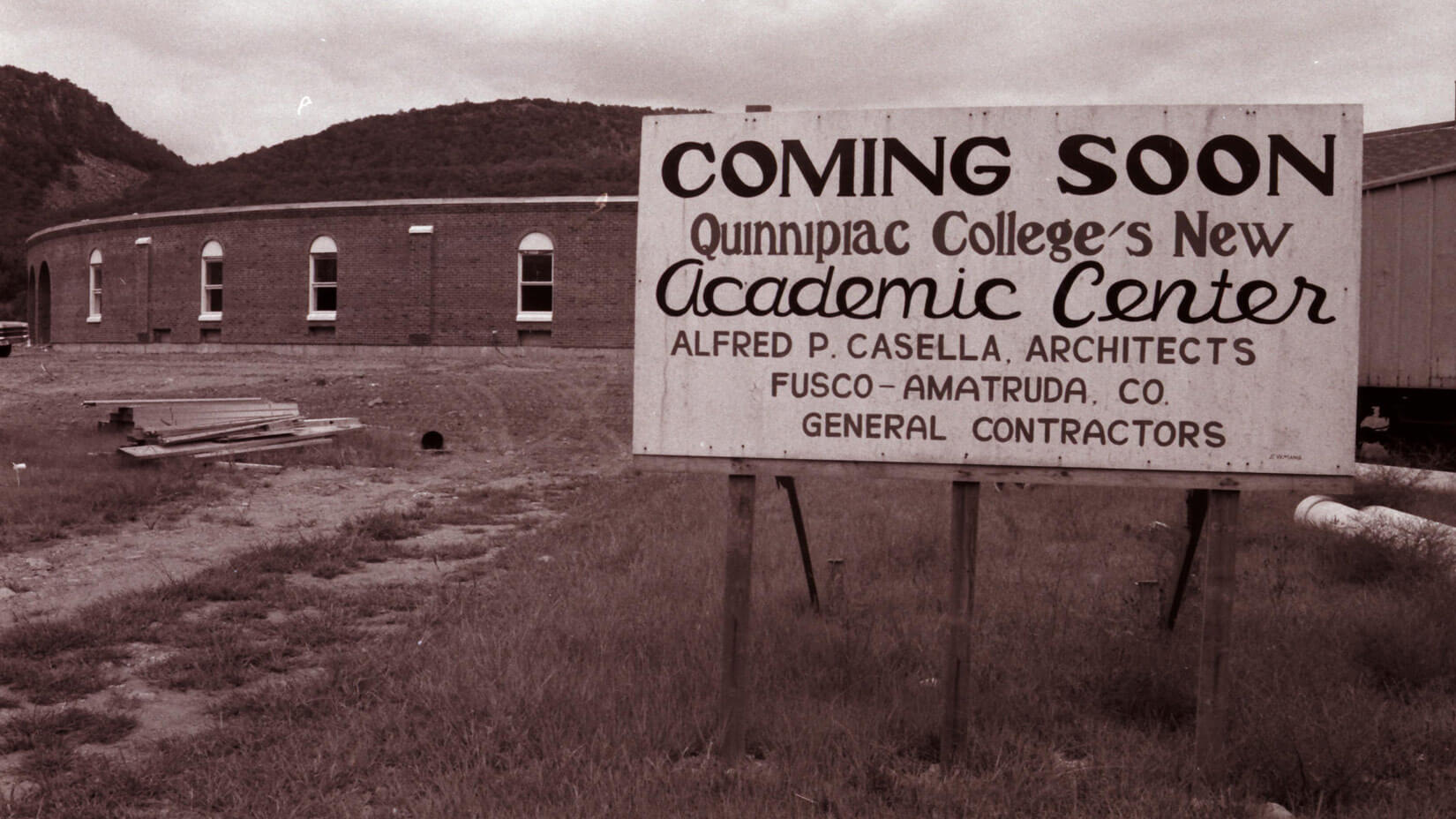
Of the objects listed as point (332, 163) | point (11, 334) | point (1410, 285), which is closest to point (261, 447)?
point (1410, 285)

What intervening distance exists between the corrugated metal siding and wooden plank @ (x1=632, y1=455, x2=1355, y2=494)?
9.34m

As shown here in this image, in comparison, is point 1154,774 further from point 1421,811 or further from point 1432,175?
point 1432,175

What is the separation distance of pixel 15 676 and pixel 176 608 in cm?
118

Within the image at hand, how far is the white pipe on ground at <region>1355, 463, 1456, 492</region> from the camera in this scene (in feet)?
29.1

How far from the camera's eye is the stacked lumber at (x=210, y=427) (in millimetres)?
11297

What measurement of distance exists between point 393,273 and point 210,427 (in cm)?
2216

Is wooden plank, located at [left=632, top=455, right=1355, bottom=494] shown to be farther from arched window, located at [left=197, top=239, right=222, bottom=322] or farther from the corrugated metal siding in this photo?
arched window, located at [left=197, top=239, right=222, bottom=322]

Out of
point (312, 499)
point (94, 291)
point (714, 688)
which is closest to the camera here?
point (714, 688)

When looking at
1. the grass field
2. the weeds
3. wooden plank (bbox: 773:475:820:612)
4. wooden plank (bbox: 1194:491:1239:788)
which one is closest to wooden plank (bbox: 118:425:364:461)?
the grass field

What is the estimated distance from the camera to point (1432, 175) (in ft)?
36.3

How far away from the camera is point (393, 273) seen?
110 feet

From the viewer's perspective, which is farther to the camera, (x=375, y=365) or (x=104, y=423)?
(x=375, y=365)

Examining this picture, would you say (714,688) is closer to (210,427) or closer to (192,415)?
(210,427)

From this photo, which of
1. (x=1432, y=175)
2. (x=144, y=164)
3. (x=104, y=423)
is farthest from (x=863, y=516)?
(x=144, y=164)
